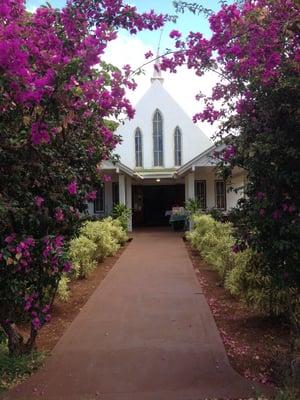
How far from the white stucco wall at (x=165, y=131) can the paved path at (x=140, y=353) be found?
19.5 metres

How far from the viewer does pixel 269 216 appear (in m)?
4.90

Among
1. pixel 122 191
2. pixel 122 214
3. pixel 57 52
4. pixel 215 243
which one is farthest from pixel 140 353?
pixel 122 191

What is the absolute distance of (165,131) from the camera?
100 ft

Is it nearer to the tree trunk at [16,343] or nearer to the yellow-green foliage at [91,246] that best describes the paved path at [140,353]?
the tree trunk at [16,343]

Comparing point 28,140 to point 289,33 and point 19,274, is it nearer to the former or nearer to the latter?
point 19,274

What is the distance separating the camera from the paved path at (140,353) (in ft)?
17.1

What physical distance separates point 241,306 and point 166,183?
2159 cm

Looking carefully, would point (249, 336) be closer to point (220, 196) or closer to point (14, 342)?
point (14, 342)

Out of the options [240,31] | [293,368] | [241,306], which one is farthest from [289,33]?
[241,306]

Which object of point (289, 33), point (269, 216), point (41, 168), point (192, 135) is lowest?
point (269, 216)

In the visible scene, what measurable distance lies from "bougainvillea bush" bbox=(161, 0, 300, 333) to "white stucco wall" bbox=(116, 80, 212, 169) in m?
24.8

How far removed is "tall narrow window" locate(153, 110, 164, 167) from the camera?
99.5ft

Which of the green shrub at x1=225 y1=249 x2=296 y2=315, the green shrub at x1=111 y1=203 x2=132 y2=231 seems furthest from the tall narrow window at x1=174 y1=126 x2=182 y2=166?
the green shrub at x1=225 y1=249 x2=296 y2=315

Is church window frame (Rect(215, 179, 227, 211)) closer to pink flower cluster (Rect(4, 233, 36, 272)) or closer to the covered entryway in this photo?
the covered entryway
